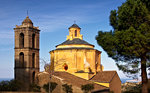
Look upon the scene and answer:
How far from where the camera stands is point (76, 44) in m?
39.3

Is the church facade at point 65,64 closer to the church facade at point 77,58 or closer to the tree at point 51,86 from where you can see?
the church facade at point 77,58

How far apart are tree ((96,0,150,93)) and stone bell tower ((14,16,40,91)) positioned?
10471mm

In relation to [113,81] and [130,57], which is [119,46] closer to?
[130,57]

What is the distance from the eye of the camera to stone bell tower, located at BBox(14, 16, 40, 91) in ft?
98.2

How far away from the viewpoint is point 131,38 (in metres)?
21.2

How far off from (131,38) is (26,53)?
1427 cm

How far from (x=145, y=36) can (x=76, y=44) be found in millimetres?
19103

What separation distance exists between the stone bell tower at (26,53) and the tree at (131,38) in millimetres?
10471

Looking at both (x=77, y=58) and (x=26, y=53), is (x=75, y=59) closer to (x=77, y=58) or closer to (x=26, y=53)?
(x=77, y=58)

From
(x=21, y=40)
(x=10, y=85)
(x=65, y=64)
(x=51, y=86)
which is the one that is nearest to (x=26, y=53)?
(x=21, y=40)

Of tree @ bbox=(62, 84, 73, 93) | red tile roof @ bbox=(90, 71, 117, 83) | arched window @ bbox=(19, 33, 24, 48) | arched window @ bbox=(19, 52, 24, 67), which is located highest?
arched window @ bbox=(19, 33, 24, 48)

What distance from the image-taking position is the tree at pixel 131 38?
21.2 meters

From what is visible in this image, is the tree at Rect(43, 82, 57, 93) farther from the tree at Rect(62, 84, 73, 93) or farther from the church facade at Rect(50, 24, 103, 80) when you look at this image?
the church facade at Rect(50, 24, 103, 80)

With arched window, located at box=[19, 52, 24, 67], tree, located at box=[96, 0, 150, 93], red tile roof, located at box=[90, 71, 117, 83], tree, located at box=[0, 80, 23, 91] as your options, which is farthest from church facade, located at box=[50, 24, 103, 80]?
tree, located at box=[96, 0, 150, 93]
